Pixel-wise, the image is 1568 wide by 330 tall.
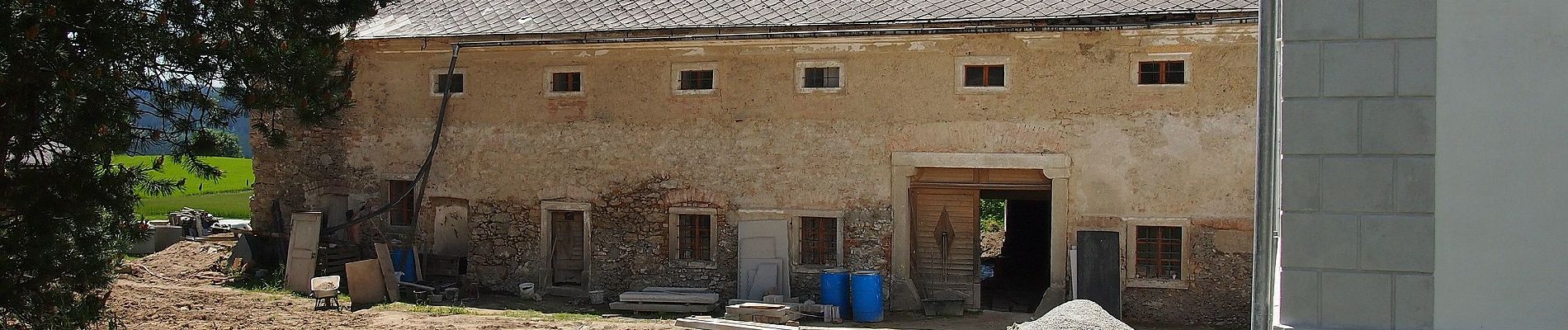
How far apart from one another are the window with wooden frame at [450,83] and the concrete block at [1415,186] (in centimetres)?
1324

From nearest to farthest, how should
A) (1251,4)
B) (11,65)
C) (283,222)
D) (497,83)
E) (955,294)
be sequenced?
(11,65), (1251,4), (955,294), (497,83), (283,222)

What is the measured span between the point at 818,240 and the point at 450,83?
17.4 feet

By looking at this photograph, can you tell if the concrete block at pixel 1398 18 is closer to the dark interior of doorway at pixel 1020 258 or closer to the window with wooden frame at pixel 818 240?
the window with wooden frame at pixel 818 240

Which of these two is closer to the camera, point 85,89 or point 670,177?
point 85,89

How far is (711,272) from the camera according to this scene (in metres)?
15.8

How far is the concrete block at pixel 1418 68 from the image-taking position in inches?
209

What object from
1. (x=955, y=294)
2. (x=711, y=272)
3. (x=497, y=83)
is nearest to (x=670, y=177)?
(x=711, y=272)

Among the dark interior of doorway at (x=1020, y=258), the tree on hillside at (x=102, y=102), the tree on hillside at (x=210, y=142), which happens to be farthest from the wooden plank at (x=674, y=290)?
the tree on hillside at (x=210, y=142)

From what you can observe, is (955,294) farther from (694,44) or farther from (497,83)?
(497,83)

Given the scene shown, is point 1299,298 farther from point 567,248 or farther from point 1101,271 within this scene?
point 567,248

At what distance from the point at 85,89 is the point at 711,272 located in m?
8.69

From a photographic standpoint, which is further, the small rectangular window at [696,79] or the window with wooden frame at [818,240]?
the small rectangular window at [696,79]

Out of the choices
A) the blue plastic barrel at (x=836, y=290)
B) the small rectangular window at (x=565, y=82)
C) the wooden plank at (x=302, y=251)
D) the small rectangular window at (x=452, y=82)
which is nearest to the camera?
the blue plastic barrel at (x=836, y=290)

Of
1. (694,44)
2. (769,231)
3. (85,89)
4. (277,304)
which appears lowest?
(277,304)
